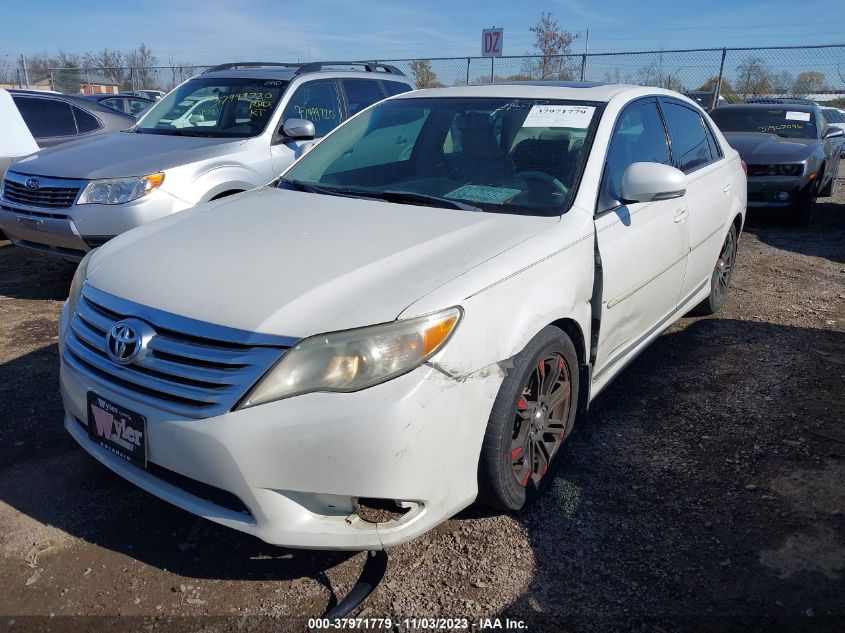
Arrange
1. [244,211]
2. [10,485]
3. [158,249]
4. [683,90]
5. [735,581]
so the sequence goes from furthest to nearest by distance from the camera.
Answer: [683,90] → [244,211] → [10,485] → [158,249] → [735,581]

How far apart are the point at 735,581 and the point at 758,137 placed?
831 cm

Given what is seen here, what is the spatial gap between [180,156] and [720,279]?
13.9 ft

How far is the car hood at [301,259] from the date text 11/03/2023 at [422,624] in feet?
3.20

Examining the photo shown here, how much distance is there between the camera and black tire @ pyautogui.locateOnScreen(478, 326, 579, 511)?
2.44 m

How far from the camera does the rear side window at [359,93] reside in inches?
272

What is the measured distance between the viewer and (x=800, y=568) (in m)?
2.58

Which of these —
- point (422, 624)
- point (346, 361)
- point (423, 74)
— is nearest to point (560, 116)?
point (346, 361)

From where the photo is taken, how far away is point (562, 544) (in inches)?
107

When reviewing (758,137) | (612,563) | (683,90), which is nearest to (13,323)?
(612,563)

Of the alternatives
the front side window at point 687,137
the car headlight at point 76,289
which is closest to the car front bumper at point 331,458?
the car headlight at point 76,289

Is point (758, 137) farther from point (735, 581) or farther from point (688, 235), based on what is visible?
point (735, 581)

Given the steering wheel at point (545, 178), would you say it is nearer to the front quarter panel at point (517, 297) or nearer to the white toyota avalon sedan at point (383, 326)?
the white toyota avalon sedan at point (383, 326)

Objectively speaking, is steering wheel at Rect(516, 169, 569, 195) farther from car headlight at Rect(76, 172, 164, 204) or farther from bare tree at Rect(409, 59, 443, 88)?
bare tree at Rect(409, 59, 443, 88)

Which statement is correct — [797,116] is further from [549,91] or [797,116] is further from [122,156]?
[122,156]
